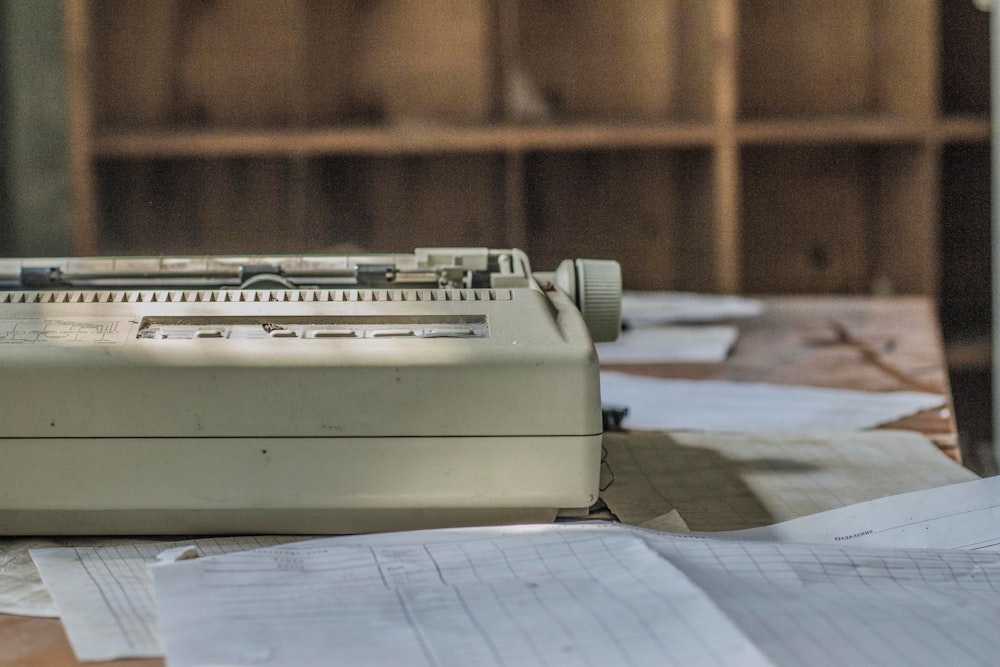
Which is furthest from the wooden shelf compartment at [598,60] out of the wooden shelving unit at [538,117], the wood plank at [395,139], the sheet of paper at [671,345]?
the sheet of paper at [671,345]

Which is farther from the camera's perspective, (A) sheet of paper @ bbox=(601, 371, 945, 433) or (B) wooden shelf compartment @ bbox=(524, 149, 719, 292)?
(B) wooden shelf compartment @ bbox=(524, 149, 719, 292)

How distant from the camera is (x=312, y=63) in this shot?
2.35 meters

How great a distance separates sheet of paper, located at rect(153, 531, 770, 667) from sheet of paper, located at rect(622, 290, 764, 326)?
3.99ft

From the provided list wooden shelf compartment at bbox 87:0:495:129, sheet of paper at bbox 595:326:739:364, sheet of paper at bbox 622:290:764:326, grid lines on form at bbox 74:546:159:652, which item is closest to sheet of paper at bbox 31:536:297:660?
grid lines on form at bbox 74:546:159:652

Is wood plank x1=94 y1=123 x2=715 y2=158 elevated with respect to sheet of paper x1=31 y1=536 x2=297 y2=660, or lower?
elevated

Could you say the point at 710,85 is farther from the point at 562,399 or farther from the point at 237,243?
the point at 562,399

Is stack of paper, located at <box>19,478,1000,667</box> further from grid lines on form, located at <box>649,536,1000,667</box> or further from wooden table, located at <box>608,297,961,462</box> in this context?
wooden table, located at <box>608,297,961,462</box>

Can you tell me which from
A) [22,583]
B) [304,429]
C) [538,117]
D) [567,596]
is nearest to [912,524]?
[567,596]

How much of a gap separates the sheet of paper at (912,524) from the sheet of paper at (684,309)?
108 cm

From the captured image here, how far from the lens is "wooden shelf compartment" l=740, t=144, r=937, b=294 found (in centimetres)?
241

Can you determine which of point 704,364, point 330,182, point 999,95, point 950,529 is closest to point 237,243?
point 330,182

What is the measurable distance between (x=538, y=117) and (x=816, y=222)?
699mm

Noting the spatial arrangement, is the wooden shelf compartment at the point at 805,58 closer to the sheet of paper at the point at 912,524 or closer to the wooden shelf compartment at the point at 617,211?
the wooden shelf compartment at the point at 617,211

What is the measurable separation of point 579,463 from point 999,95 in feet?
4.64
